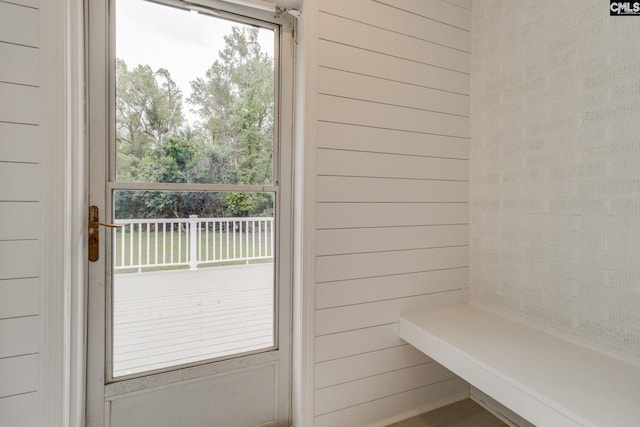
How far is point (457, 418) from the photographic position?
5.66ft

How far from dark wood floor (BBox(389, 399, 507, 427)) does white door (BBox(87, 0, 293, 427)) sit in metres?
0.79

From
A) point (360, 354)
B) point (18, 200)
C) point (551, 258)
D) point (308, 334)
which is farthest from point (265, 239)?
point (551, 258)

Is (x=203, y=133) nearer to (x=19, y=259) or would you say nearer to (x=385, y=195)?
(x=19, y=259)

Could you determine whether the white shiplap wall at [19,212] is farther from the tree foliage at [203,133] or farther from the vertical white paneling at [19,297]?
the tree foliage at [203,133]

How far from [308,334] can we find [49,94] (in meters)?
1.47

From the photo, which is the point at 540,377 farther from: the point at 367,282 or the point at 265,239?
the point at 265,239

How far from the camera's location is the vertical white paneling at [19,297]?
1077 mm

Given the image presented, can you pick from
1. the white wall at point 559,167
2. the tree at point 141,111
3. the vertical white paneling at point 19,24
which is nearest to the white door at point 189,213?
the tree at point 141,111

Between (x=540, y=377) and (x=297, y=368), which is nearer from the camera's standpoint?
(x=540, y=377)

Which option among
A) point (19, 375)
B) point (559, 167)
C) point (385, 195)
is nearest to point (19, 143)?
point (19, 375)

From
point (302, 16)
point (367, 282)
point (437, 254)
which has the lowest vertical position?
point (367, 282)

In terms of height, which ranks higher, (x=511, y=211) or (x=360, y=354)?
(x=511, y=211)

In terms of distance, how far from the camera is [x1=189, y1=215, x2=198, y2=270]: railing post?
1.45 m

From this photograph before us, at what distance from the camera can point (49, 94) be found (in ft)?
3.61
